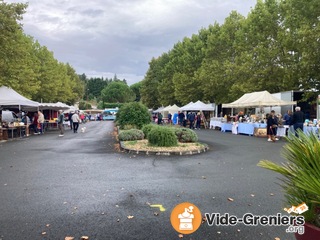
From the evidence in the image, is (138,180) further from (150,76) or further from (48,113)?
(150,76)

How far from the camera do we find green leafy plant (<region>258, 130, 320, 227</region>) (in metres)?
2.59

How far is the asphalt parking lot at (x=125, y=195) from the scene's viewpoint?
4.04 meters

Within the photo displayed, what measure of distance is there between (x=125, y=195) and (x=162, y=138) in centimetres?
664

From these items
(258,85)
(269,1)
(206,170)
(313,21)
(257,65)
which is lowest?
(206,170)

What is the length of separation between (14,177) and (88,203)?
3.21 m

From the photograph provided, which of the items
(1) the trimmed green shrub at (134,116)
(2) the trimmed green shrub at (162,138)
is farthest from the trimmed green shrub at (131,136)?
(1) the trimmed green shrub at (134,116)

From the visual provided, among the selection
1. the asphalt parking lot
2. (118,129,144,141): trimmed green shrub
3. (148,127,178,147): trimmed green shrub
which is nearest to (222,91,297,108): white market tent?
(118,129,144,141): trimmed green shrub

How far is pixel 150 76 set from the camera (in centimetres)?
6059

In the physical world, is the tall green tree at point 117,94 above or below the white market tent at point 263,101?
above

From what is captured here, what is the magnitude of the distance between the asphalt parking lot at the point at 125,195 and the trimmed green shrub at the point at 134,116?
10.6m

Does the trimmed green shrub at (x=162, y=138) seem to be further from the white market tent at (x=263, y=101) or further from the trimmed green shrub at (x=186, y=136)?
the white market tent at (x=263, y=101)

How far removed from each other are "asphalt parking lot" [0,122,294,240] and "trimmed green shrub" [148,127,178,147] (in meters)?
2.21

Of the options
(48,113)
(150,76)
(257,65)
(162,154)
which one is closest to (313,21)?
(257,65)

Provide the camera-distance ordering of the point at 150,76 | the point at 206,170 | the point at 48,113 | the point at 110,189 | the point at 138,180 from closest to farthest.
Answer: the point at 110,189, the point at 138,180, the point at 206,170, the point at 48,113, the point at 150,76
